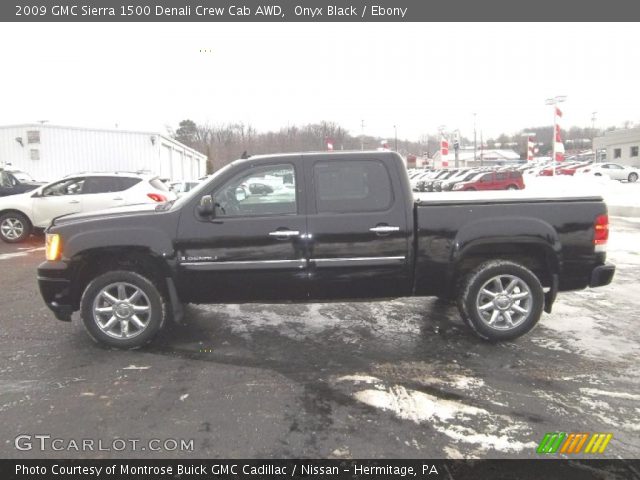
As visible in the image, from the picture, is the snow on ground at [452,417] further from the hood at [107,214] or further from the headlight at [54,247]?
the headlight at [54,247]

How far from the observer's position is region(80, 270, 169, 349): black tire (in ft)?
14.6

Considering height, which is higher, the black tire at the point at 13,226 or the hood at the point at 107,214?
the hood at the point at 107,214

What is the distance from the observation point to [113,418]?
3287 mm

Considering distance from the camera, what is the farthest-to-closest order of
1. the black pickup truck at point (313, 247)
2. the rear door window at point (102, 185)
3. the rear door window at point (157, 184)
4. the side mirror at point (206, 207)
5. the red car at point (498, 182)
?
the red car at point (498, 182) → the rear door window at point (157, 184) → the rear door window at point (102, 185) → the black pickup truck at point (313, 247) → the side mirror at point (206, 207)

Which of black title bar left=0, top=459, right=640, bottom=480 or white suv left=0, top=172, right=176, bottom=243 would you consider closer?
black title bar left=0, top=459, right=640, bottom=480

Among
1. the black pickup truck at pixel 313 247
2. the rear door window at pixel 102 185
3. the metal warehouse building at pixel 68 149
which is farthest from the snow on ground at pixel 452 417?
the metal warehouse building at pixel 68 149

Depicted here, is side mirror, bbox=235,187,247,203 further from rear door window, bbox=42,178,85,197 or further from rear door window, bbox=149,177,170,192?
rear door window, bbox=42,178,85,197

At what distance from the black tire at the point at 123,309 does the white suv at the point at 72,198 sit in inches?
Result: 273

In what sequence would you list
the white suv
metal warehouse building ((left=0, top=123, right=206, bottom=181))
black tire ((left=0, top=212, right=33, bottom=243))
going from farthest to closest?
metal warehouse building ((left=0, top=123, right=206, bottom=181)) → black tire ((left=0, top=212, right=33, bottom=243)) → the white suv

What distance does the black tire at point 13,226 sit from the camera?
37.7 ft

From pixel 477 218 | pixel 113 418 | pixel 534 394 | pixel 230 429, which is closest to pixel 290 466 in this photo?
pixel 230 429

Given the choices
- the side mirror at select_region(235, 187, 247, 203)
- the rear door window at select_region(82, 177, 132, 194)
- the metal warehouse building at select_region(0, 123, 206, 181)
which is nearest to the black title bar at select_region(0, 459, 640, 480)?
the side mirror at select_region(235, 187, 247, 203)

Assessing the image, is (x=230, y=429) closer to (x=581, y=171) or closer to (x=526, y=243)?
(x=526, y=243)

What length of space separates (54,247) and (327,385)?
2.87 metres
